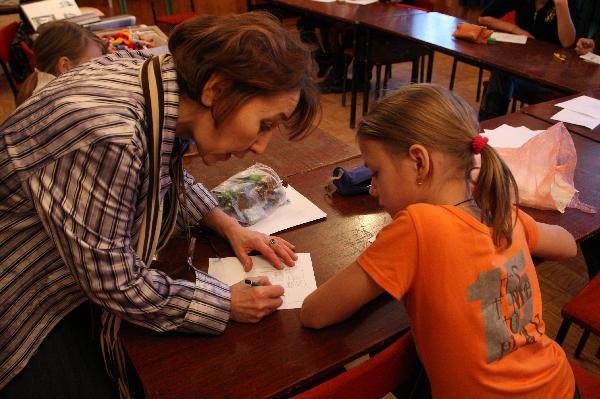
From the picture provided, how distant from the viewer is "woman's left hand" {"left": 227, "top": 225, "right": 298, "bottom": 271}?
118 cm

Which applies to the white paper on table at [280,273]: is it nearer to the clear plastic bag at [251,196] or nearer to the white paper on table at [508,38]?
the clear plastic bag at [251,196]

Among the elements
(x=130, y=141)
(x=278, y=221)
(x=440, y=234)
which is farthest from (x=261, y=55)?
(x=278, y=221)

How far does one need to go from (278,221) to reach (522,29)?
2945mm

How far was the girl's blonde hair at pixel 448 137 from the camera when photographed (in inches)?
37.0

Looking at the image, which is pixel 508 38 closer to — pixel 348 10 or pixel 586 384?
pixel 348 10

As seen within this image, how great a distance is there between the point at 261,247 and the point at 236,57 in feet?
1.63

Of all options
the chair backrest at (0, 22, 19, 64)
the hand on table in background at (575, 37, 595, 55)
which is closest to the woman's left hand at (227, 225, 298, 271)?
Answer: the hand on table in background at (575, 37, 595, 55)

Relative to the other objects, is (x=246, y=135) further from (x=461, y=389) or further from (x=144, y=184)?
(x=461, y=389)

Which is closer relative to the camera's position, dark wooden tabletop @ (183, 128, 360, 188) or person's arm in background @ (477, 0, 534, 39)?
dark wooden tabletop @ (183, 128, 360, 188)

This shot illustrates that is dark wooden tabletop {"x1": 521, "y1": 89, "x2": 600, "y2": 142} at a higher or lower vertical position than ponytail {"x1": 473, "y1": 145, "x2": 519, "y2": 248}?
lower

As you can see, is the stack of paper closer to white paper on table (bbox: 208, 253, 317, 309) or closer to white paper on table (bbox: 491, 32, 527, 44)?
white paper on table (bbox: 491, 32, 527, 44)

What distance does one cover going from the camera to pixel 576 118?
2.02 meters

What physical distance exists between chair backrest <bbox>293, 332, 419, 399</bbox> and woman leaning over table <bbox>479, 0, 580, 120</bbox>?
2561 mm

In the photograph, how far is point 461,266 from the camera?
87 cm
